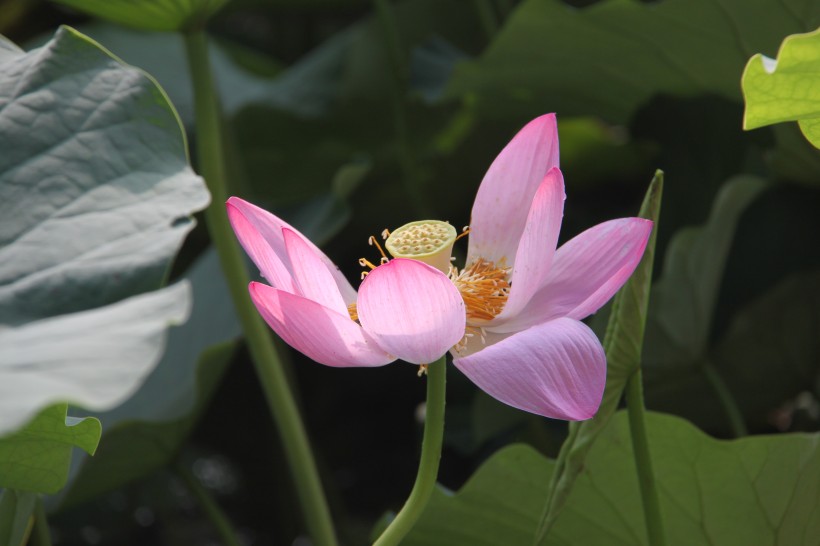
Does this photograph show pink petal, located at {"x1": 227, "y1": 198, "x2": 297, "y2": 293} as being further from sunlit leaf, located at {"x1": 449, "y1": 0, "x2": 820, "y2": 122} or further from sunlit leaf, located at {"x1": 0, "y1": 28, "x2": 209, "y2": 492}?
sunlit leaf, located at {"x1": 449, "y1": 0, "x2": 820, "y2": 122}

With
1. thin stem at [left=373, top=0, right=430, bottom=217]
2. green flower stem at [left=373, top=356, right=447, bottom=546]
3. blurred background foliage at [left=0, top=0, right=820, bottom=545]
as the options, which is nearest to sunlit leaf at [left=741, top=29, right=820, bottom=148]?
green flower stem at [left=373, top=356, right=447, bottom=546]

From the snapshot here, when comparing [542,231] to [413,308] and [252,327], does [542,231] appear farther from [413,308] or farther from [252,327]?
[252,327]

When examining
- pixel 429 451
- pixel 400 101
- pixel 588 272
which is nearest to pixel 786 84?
pixel 588 272

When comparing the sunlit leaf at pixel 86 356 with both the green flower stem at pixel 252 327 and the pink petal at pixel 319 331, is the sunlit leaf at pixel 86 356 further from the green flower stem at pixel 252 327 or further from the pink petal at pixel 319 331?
the green flower stem at pixel 252 327

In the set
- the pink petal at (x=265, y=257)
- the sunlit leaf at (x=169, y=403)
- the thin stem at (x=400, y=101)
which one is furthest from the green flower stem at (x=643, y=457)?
the thin stem at (x=400, y=101)

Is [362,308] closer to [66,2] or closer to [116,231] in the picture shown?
[116,231]

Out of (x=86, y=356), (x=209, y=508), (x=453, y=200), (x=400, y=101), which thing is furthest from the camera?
(x=453, y=200)

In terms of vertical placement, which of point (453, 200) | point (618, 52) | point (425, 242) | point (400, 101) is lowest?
point (453, 200)
